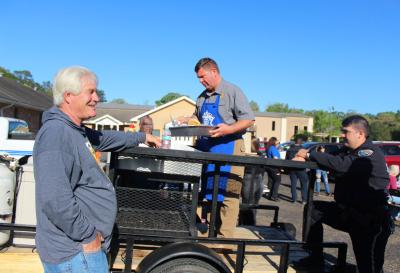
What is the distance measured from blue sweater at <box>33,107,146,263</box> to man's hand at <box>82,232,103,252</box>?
0.02 metres

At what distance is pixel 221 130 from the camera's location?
371 centimetres

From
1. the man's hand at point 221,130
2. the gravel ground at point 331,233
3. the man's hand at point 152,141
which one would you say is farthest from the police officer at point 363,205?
the man's hand at point 152,141

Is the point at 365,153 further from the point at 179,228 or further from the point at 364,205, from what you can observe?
the point at 179,228

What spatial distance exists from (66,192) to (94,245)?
33 cm

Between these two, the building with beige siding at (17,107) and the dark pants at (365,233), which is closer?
the dark pants at (365,233)

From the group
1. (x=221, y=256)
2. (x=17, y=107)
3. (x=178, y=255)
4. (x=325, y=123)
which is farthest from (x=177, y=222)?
(x=325, y=123)

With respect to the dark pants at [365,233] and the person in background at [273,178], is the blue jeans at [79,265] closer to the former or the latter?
the dark pants at [365,233]

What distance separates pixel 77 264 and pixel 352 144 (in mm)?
2603

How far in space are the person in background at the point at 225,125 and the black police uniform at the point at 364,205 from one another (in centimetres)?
74

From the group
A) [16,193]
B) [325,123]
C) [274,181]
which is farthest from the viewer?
[325,123]

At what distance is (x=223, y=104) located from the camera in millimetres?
4117

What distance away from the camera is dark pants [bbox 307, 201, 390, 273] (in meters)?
3.56

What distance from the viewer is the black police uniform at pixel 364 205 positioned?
11.6ft

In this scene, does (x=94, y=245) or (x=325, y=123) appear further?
(x=325, y=123)
